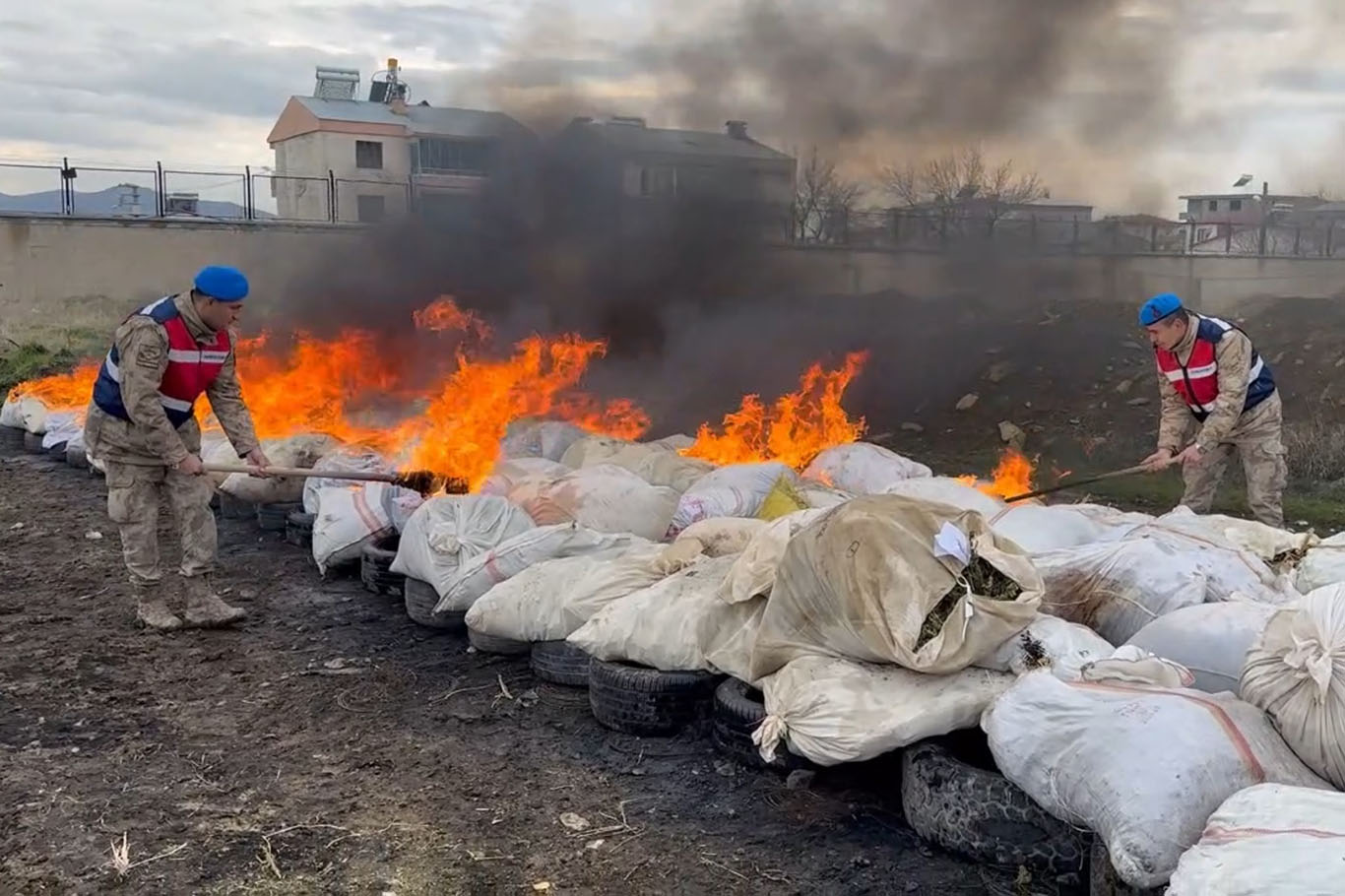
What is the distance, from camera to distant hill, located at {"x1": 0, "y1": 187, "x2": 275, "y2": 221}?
20.7 meters

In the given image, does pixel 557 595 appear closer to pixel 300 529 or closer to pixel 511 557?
pixel 511 557

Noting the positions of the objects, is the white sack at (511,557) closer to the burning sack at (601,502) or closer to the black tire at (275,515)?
the burning sack at (601,502)

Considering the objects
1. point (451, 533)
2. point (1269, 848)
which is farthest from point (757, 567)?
point (1269, 848)

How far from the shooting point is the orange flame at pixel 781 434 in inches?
319

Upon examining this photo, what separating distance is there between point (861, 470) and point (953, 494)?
1437 mm

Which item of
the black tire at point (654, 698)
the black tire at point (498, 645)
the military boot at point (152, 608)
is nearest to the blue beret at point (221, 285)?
the military boot at point (152, 608)

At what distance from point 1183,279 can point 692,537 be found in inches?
612

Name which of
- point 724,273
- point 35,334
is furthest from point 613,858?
point 35,334

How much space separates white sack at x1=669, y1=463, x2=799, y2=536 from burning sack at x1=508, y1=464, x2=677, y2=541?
13 centimetres

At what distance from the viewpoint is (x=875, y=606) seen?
10.9ft

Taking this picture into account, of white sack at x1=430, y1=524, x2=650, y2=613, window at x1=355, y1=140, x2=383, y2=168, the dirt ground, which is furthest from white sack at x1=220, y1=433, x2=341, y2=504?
window at x1=355, y1=140, x2=383, y2=168

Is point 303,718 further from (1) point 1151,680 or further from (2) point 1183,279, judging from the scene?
(2) point 1183,279

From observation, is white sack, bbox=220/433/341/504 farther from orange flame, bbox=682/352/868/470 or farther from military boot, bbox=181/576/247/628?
orange flame, bbox=682/352/868/470

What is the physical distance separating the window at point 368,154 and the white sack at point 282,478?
19038mm
